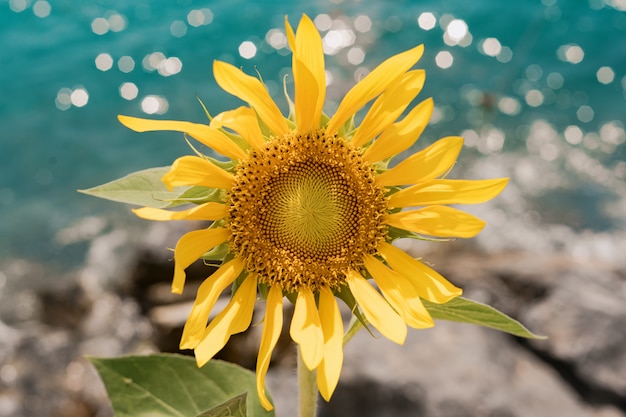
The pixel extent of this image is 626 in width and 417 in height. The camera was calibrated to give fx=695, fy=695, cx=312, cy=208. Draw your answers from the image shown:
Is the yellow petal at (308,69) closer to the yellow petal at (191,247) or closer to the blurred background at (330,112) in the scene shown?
the yellow petal at (191,247)

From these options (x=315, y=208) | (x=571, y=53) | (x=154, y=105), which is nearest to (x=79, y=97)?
(x=154, y=105)

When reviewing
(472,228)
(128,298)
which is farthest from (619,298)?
(128,298)

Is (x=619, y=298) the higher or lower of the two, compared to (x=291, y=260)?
lower

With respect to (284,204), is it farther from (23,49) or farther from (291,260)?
(23,49)

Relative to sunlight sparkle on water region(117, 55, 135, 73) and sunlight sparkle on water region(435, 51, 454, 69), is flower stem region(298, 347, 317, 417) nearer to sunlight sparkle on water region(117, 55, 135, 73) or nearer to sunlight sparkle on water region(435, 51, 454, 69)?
sunlight sparkle on water region(435, 51, 454, 69)

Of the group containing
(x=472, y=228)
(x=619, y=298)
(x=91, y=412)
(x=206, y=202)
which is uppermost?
(x=206, y=202)

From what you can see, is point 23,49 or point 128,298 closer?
point 128,298

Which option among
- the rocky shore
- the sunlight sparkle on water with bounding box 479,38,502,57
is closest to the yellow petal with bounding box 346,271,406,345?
the rocky shore
